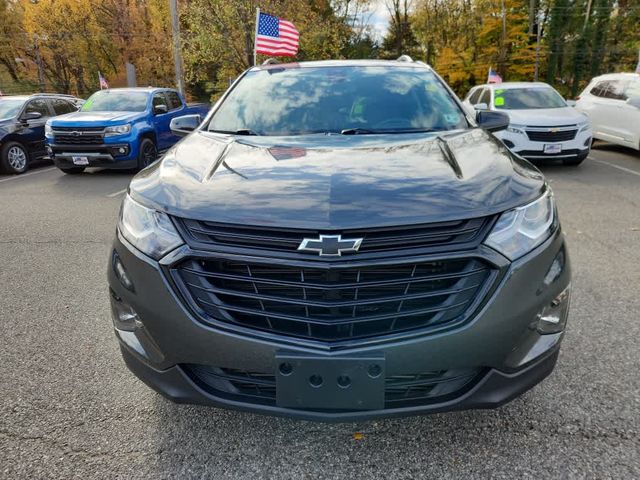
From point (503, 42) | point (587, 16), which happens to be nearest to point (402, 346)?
point (503, 42)

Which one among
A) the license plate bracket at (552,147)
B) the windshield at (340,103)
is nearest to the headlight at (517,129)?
the license plate bracket at (552,147)

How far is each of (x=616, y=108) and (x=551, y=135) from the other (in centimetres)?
290

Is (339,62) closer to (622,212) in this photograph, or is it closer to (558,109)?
(622,212)

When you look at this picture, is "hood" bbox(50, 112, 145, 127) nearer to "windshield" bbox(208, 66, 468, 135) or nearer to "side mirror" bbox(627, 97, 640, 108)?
"windshield" bbox(208, 66, 468, 135)

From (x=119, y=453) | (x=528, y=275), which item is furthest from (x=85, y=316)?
(x=528, y=275)

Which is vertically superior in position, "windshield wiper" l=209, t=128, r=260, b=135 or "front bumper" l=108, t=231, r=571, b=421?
"windshield wiper" l=209, t=128, r=260, b=135

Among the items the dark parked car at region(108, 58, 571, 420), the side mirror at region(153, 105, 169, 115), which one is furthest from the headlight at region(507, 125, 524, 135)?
the dark parked car at region(108, 58, 571, 420)

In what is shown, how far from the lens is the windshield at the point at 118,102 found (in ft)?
33.4

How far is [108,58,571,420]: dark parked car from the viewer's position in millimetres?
1708

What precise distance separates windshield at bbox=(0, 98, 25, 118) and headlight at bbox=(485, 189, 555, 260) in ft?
37.8

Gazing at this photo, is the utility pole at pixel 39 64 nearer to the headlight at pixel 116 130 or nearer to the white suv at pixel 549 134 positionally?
the headlight at pixel 116 130

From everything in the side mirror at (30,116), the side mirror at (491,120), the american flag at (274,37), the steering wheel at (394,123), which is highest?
the american flag at (274,37)

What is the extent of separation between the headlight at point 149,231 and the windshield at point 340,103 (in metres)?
1.09

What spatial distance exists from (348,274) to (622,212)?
5809 millimetres
